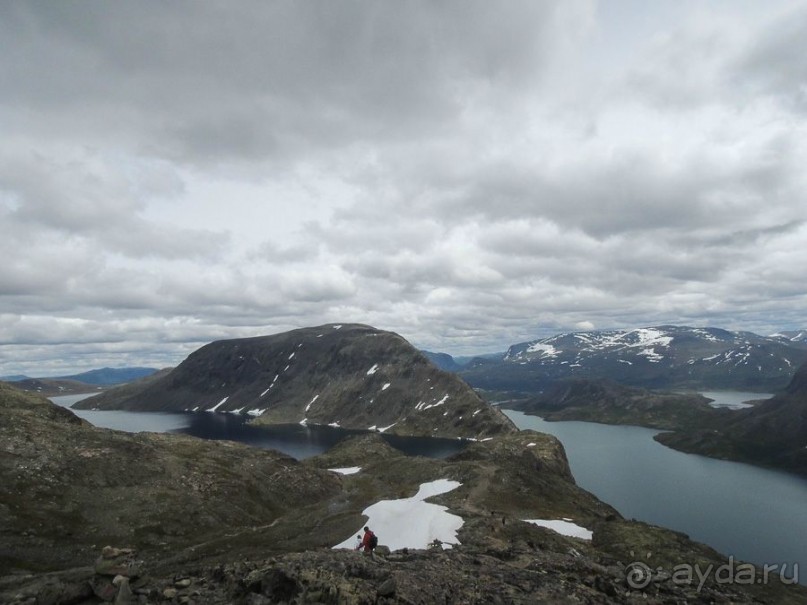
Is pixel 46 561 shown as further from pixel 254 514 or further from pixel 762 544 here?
pixel 762 544

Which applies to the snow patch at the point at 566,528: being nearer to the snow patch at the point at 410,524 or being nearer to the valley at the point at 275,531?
the valley at the point at 275,531

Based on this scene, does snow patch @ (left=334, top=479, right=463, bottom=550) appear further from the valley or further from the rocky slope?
the rocky slope

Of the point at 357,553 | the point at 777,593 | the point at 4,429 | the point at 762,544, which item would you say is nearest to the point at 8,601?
the point at 357,553

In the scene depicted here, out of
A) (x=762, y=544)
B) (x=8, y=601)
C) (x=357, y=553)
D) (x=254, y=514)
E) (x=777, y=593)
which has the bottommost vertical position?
(x=762, y=544)

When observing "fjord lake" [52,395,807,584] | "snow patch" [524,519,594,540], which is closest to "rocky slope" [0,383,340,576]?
"snow patch" [524,519,594,540]

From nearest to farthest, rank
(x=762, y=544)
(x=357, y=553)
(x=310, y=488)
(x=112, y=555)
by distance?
(x=112, y=555) → (x=357, y=553) → (x=310, y=488) → (x=762, y=544)

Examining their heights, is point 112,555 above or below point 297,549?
above

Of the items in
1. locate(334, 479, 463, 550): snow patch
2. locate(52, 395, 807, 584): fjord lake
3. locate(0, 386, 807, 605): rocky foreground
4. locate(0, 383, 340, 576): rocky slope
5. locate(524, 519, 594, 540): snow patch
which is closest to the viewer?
locate(0, 386, 807, 605): rocky foreground
